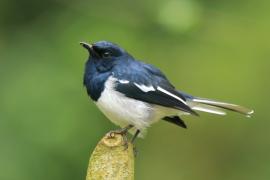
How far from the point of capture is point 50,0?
588 cm

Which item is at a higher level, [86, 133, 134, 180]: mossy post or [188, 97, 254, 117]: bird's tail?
Result: [188, 97, 254, 117]: bird's tail

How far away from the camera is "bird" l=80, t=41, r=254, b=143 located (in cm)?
369

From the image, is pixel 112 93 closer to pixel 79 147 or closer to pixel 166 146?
pixel 79 147

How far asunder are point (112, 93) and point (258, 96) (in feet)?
9.25

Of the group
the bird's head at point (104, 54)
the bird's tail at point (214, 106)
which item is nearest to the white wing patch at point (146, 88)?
the bird's head at point (104, 54)

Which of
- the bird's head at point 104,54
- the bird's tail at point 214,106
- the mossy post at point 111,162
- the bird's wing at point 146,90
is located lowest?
the mossy post at point 111,162

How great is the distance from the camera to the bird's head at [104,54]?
372cm

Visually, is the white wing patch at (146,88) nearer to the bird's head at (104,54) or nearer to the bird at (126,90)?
the bird at (126,90)

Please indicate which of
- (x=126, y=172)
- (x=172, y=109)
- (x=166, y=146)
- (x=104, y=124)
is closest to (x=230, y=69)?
(x=166, y=146)

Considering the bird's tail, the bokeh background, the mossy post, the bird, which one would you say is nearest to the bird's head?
the bird

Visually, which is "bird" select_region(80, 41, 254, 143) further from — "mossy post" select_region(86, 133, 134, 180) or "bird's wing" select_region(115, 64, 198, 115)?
"mossy post" select_region(86, 133, 134, 180)

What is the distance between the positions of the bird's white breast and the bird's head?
0.08m

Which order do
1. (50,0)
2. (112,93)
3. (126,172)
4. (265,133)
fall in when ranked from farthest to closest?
(265,133) < (50,0) < (112,93) < (126,172)

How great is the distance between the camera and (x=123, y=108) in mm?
3719
